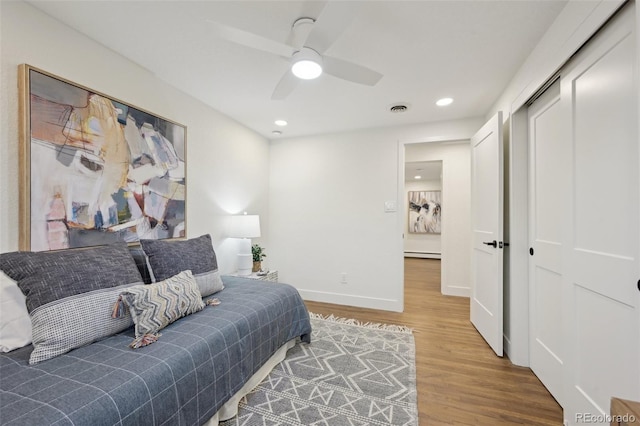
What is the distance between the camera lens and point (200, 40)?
1826 mm

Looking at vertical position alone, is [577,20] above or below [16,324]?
above

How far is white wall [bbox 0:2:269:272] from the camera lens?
4.82 feet

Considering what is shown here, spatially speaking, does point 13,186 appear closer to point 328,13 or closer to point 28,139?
point 28,139

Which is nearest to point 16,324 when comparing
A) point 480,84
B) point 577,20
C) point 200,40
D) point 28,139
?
point 28,139

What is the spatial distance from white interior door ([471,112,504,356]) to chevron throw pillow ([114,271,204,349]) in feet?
7.83

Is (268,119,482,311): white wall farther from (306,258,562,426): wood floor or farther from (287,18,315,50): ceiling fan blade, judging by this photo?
(287,18,315,50): ceiling fan blade

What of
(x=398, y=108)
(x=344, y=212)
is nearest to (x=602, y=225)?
(x=398, y=108)

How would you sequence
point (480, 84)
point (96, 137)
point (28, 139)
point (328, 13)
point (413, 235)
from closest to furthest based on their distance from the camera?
1. point (328, 13)
2. point (28, 139)
3. point (96, 137)
4. point (480, 84)
5. point (413, 235)

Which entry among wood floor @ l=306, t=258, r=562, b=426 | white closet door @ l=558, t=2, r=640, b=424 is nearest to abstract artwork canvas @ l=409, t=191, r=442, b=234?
wood floor @ l=306, t=258, r=562, b=426

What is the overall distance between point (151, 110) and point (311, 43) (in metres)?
1.57

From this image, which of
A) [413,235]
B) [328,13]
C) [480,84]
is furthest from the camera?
[413,235]

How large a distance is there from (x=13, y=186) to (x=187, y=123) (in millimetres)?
1413

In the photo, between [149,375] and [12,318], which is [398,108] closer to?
[149,375]

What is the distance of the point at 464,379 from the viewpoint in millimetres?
1986
